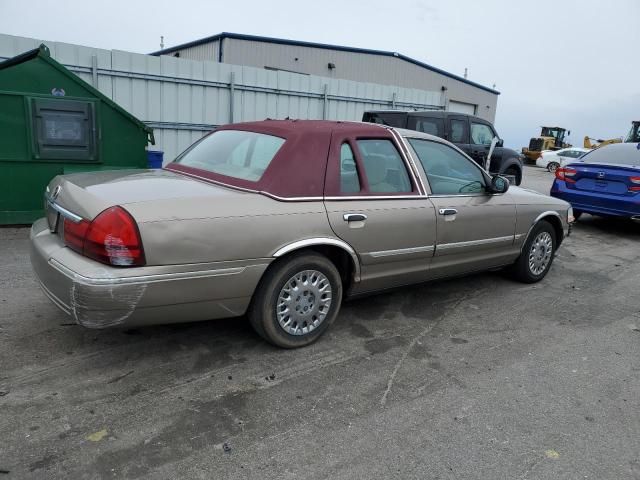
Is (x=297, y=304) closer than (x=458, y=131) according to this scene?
Yes

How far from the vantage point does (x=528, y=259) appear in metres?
5.36

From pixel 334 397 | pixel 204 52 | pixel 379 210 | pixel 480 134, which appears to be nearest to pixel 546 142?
pixel 204 52

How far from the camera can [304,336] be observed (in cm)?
367

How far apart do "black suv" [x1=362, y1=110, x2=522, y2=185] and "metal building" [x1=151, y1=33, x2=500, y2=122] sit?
761 cm

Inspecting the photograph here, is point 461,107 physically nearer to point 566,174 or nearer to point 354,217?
point 566,174

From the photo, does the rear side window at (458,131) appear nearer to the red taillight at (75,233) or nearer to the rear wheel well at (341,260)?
the rear wheel well at (341,260)

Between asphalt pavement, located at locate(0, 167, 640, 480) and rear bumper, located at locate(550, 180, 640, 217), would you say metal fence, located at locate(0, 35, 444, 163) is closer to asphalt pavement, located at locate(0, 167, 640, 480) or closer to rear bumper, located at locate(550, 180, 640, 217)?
asphalt pavement, located at locate(0, 167, 640, 480)

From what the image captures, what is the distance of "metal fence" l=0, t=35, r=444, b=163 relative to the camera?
8.93 meters

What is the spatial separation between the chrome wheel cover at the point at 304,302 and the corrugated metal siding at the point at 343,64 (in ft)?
61.5

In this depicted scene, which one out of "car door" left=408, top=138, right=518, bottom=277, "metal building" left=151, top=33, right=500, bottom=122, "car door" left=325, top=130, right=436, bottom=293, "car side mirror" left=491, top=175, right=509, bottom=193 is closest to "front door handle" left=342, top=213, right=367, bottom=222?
"car door" left=325, top=130, right=436, bottom=293

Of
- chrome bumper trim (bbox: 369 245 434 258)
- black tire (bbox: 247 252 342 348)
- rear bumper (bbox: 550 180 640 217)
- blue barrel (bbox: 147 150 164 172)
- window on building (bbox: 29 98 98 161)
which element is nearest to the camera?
black tire (bbox: 247 252 342 348)

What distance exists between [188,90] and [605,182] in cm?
757

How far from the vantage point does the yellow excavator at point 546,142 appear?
32344mm

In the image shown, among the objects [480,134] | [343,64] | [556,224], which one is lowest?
[556,224]
